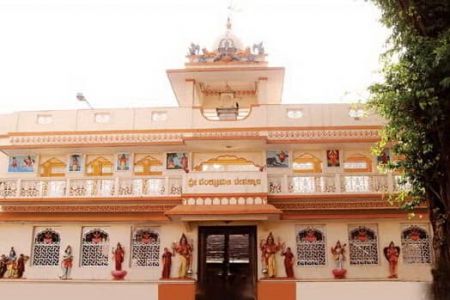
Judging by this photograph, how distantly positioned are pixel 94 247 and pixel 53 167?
3.49 m

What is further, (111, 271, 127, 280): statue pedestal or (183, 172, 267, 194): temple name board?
(111, 271, 127, 280): statue pedestal

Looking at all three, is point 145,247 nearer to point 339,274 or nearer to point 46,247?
point 46,247

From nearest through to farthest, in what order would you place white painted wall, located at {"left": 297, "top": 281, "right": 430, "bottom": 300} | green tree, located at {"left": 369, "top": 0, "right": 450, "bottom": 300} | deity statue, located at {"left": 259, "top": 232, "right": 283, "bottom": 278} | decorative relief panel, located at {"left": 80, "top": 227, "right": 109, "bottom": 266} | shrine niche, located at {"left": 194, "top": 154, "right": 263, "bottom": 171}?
green tree, located at {"left": 369, "top": 0, "right": 450, "bottom": 300} → white painted wall, located at {"left": 297, "top": 281, "right": 430, "bottom": 300} → deity statue, located at {"left": 259, "top": 232, "right": 283, "bottom": 278} → decorative relief panel, located at {"left": 80, "top": 227, "right": 109, "bottom": 266} → shrine niche, located at {"left": 194, "top": 154, "right": 263, "bottom": 171}

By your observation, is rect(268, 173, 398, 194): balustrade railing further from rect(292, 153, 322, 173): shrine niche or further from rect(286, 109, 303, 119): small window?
rect(286, 109, 303, 119): small window

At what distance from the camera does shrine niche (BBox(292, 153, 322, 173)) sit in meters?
18.2

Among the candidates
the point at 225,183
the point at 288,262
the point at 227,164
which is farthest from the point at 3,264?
the point at 288,262

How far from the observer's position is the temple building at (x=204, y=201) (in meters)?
16.3

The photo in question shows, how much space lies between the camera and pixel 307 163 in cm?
1828

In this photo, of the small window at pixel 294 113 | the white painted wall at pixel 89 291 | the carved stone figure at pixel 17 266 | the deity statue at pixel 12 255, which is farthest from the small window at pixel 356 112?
the deity statue at pixel 12 255

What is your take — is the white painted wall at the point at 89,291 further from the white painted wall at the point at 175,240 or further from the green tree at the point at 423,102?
the green tree at the point at 423,102

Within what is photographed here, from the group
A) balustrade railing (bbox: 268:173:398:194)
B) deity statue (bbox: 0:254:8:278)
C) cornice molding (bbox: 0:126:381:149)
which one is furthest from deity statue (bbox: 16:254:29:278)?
balustrade railing (bbox: 268:173:398:194)

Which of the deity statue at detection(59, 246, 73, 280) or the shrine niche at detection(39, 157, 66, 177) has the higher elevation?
the shrine niche at detection(39, 157, 66, 177)

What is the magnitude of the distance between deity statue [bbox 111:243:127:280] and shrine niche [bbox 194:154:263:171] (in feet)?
12.5

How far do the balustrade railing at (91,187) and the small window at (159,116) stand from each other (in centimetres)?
237
